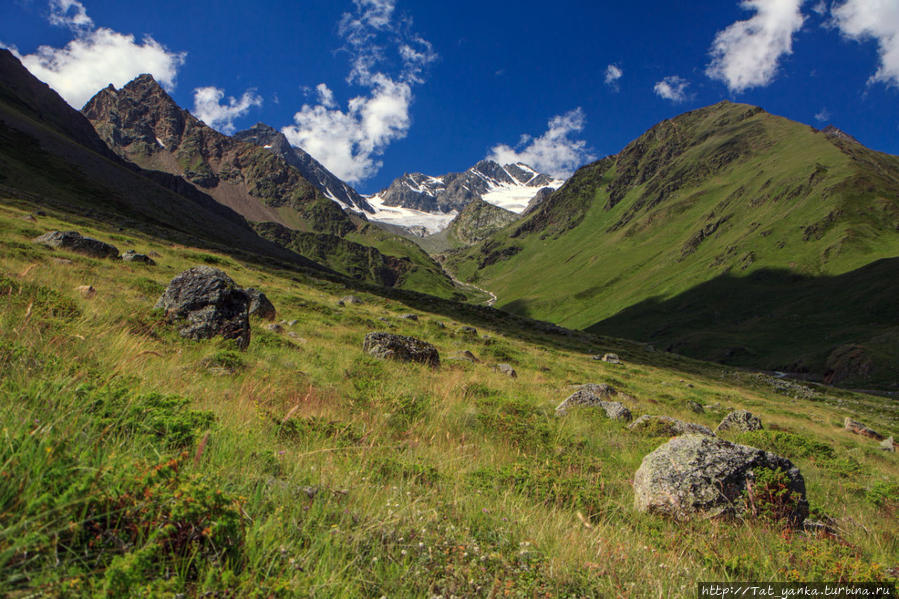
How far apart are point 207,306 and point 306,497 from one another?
11.4m

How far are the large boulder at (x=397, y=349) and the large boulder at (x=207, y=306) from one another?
4.69m

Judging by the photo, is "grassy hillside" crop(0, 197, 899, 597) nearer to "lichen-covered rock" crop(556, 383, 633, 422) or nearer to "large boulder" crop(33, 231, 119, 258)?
"lichen-covered rock" crop(556, 383, 633, 422)

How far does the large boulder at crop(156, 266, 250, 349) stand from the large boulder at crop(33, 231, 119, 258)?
1747cm

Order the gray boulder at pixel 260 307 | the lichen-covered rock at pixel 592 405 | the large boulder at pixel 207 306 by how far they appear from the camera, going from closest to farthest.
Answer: the large boulder at pixel 207 306
the lichen-covered rock at pixel 592 405
the gray boulder at pixel 260 307

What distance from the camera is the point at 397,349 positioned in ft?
54.6

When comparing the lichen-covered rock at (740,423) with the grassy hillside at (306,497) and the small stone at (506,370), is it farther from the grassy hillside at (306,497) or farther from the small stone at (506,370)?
the small stone at (506,370)

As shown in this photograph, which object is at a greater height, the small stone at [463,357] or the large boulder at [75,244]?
the large boulder at [75,244]

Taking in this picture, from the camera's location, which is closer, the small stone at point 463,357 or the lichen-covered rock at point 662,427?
the lichen-covered rock at point 662,427

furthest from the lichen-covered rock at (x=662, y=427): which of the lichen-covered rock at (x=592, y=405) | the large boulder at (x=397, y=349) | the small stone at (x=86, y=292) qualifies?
the small stone at (x=86, y=292)

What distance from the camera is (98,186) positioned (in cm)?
11094

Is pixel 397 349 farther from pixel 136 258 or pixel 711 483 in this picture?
pixel 136 258

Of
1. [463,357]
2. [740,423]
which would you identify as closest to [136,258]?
[463,357]

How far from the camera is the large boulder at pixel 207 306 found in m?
12.3

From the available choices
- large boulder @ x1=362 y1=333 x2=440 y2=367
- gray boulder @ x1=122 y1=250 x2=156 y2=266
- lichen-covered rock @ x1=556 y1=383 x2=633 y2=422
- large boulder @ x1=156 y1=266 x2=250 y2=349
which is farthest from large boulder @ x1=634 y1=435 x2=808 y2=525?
Result: gray boulder @ x1=122 y1=250 x2=156 y2=266
